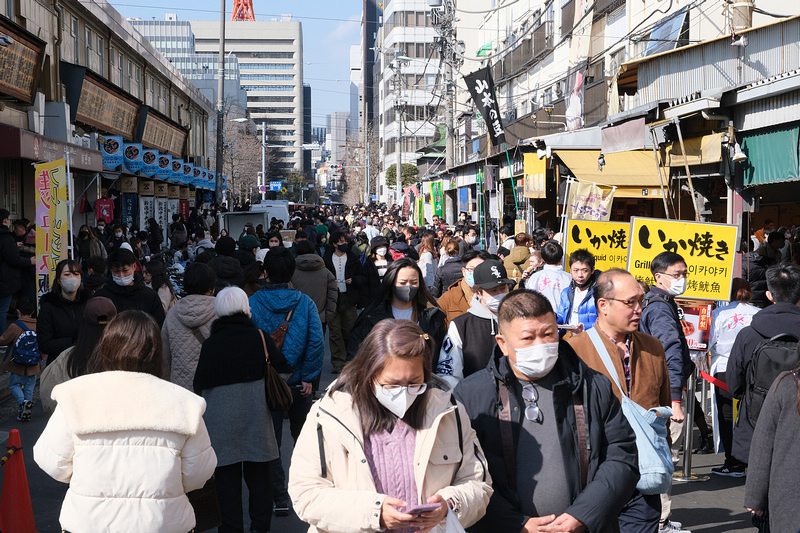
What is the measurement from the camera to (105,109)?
23.5 meters

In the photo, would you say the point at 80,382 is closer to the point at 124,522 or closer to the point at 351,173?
the point at 124,522

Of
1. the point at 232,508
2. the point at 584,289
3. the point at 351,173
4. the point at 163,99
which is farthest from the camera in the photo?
the point at 351,173

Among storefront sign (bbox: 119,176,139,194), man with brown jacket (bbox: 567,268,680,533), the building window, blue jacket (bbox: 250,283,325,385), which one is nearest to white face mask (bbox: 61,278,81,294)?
blue jacket (bbox: 250,283,325,385)

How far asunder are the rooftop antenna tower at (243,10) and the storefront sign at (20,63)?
165327 millimetres

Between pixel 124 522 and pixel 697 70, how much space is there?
A: 40.5ft

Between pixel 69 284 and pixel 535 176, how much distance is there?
13.9m

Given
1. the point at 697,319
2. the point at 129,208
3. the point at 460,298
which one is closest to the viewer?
the point at 460,298

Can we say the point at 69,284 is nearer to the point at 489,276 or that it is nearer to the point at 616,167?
the point at 489,276

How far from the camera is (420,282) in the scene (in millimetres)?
6453

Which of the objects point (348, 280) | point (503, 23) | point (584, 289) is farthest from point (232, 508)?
point (503, 23)

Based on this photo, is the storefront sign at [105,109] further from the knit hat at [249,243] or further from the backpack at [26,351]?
the backpack at [26,351]

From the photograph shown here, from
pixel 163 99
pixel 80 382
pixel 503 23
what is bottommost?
pixel 80 382

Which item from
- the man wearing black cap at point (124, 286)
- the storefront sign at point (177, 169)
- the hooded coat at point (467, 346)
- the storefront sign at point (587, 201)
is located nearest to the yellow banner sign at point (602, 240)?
the storefront sign at point (587, 201)

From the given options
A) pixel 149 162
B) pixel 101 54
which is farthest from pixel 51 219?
pixel 101 54
